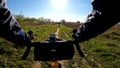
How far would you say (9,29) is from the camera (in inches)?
69.1

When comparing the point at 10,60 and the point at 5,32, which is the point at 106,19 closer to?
the point at 5,32

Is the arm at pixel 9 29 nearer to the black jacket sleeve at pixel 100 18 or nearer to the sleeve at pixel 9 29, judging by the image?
the sleeve at pixel 9 29

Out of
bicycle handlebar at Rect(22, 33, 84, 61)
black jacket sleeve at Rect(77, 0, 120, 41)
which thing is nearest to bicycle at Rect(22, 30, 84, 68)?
bicycle handlebar at Rect(22, 33, 84, 61)

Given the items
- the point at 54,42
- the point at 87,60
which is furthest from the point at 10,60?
the point at 54,42

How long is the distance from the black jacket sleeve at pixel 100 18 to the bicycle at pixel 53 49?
0.11 m

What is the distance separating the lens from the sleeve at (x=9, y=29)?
66.6 inches

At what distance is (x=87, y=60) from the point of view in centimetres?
1022

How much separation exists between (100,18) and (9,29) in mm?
562

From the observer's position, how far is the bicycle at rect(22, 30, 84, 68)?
1.90 m

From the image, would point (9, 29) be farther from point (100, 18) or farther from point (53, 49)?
point (100, 18)

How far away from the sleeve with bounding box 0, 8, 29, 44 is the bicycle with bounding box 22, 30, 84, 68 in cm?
9

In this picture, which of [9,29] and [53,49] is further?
[53,49]

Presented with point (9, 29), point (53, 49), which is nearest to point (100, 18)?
point (53, 49)

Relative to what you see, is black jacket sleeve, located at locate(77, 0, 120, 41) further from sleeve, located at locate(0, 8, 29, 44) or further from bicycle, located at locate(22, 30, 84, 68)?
sleeve, located at locate(0, 8, 29, 44)
